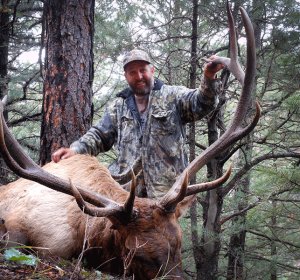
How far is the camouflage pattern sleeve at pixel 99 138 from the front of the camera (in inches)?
209

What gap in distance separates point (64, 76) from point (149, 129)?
1.27 metres

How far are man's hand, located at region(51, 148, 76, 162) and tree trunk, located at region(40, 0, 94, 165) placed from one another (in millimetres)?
464

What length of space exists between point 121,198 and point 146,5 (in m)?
6.35

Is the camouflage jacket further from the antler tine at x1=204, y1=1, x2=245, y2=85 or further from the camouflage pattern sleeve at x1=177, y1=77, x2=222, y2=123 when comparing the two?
the antler tine at x1=204, y1=1, x2=245, y2=85

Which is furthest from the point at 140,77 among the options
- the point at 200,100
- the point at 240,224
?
the point at 240,224

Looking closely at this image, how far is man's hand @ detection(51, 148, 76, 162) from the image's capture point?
5035 millimetres

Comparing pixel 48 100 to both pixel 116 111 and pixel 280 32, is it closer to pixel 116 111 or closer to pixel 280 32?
pixel 116 111

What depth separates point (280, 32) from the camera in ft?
21.5

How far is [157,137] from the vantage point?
17.5ft

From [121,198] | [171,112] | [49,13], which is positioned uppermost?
[49,13]

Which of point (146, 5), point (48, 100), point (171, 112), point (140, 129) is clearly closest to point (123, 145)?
point (140, 129)

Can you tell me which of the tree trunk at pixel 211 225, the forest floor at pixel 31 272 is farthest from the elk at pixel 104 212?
the tree trunk at pixel 211 225

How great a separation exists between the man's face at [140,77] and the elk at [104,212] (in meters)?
1.18

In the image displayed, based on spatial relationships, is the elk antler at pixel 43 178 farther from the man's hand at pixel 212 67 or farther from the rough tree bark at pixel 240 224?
the rough tree bark at pixel 240 224
